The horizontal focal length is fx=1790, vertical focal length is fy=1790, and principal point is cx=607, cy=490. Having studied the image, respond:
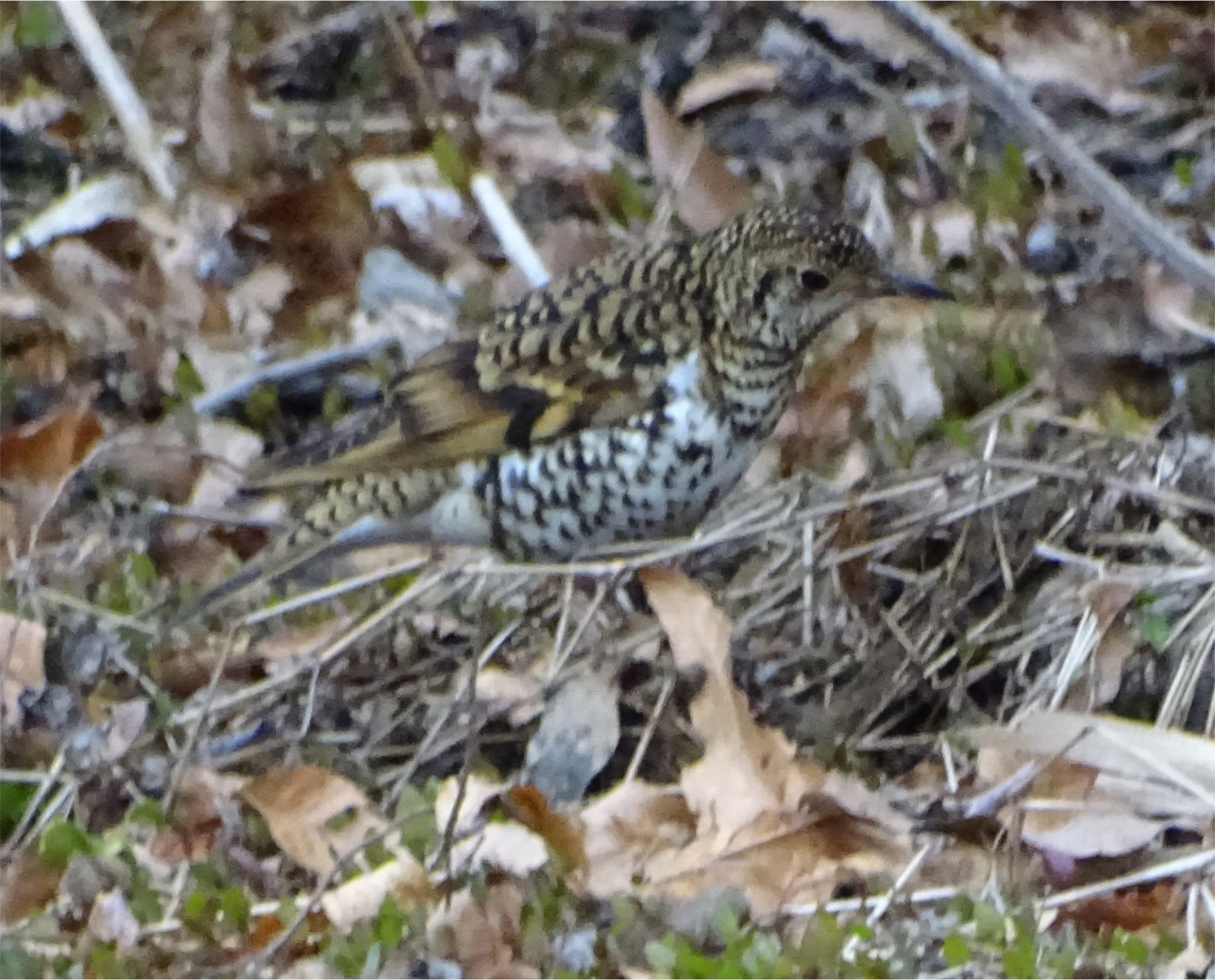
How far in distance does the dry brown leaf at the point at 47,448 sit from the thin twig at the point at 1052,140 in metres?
2.09

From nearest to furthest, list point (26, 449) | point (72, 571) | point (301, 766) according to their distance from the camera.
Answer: point (301, 766) < point (72, 571) < point (26, 449)

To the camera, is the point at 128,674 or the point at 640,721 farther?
the point at 128,674

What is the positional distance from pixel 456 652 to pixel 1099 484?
1.19 meters

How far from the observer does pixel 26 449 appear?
3975 mm

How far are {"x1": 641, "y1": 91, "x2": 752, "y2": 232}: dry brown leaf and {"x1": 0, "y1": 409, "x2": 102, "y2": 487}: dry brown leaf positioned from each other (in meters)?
1.56

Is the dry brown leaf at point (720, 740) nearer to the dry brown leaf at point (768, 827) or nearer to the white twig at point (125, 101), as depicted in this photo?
the dry brown leaf at point (768, 827)

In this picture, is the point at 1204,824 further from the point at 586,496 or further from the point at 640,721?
the point at 586,496

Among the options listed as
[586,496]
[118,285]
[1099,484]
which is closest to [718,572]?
[586,496]

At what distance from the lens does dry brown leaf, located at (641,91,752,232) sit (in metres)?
4.49

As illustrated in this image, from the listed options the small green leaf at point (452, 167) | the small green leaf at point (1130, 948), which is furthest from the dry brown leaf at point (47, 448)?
the small green leaf at point (1130, 948)

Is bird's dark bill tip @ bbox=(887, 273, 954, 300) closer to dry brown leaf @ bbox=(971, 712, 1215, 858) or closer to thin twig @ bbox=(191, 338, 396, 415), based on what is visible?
dry brown leaf @ bbox=(971, 712, 1215, 858)

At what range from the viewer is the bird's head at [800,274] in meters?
3.18

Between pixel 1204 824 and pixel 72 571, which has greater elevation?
pixel 72 571

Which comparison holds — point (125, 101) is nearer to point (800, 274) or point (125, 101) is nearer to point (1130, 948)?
point (800, 274)
